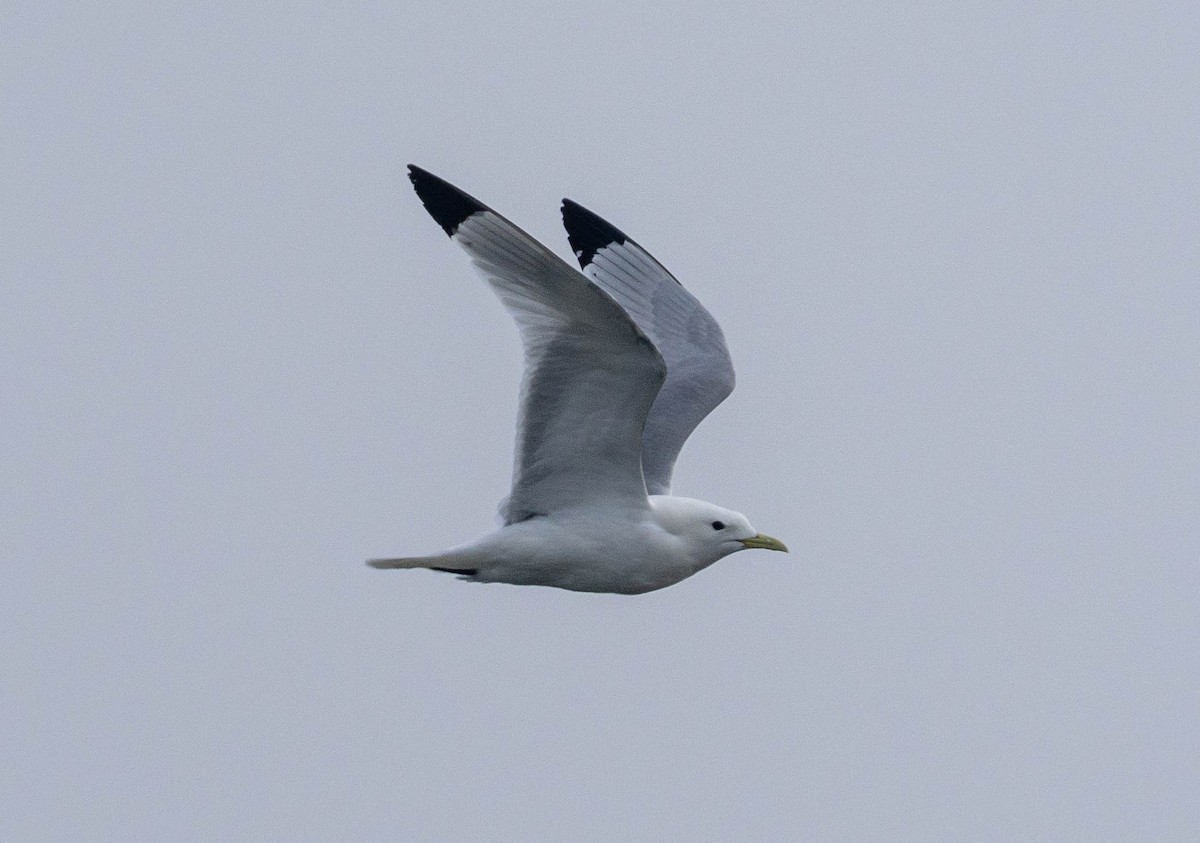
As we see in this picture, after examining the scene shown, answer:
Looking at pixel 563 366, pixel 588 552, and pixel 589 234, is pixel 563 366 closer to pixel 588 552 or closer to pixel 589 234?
pixel 588 552

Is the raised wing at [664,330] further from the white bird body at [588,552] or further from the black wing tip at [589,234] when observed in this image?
the white bird body at [588,552]

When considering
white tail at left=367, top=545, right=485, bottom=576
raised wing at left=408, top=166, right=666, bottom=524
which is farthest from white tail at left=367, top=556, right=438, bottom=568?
raised wing at left=408, top=166, right=666, bottom=524

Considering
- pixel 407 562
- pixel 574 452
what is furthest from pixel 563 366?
pixel 407 562

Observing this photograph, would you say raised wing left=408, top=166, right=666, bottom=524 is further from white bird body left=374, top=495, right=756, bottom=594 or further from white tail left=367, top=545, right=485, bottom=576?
white tail left=367, top=545, right=485, bottom=576

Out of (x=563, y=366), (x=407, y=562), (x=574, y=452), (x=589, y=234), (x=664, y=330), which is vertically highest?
(x=589, y=234)

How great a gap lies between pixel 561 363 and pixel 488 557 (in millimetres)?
1100

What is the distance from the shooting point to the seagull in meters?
8.70

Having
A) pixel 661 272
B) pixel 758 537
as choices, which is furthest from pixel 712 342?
pixel 758 537

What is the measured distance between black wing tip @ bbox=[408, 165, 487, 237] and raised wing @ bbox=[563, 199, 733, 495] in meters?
2.31

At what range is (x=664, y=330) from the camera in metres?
11.7

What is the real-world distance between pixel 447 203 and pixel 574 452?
138 centimetres

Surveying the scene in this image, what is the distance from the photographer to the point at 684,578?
380 inches

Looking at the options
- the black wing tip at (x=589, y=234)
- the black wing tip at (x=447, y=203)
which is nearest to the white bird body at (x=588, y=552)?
the black wing tip at (x=447, y=203)

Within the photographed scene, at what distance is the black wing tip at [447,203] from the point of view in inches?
342
